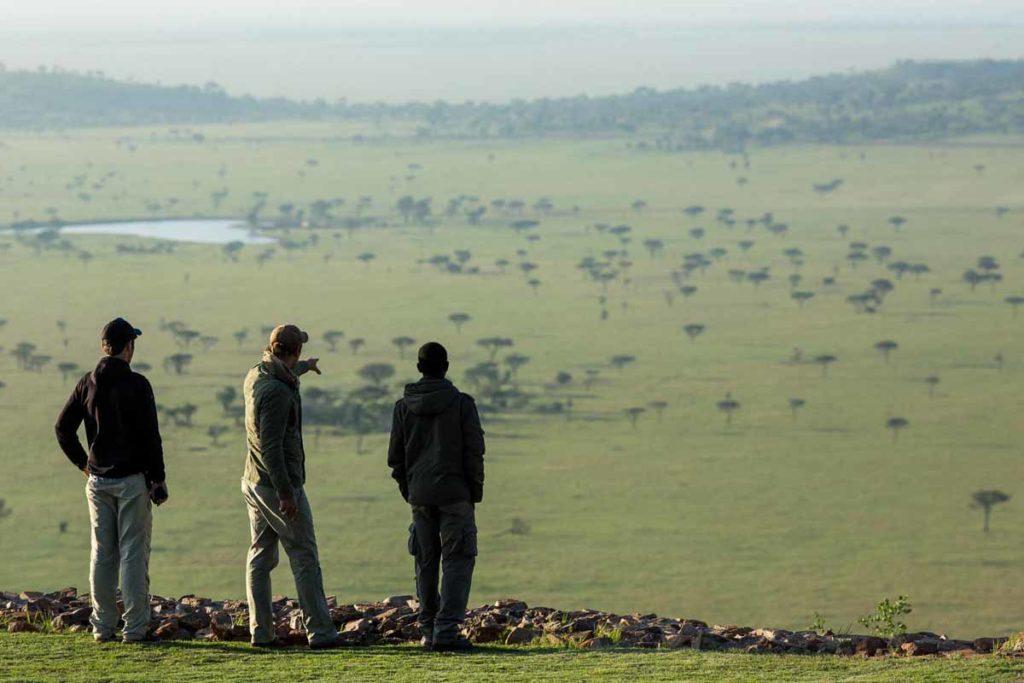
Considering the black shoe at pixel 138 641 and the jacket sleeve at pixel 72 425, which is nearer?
the jacket sleeve at pixel 72 425

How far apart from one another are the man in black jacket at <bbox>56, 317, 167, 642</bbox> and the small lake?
105m

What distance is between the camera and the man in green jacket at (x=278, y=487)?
778 centimetres

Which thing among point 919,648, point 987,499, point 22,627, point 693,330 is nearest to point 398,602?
point 22,627

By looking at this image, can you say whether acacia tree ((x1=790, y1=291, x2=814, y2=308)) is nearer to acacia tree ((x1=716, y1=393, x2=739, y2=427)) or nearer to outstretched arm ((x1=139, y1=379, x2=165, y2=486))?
acacia tree ((x1=716, y1=393, x2=739, y2=427))

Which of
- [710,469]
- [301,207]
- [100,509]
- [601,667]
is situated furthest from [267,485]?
[301,207]

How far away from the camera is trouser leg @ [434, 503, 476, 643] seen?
7.99 meters

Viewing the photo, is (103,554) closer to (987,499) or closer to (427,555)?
(427,555)

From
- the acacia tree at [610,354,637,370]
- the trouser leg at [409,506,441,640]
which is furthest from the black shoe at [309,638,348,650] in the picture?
the acacia tree at [610,354,637,370]

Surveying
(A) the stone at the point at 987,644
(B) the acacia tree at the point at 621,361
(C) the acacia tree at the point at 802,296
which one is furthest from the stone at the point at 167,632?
(C) the acacia tree at the point at 802,296

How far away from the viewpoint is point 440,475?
790 cm

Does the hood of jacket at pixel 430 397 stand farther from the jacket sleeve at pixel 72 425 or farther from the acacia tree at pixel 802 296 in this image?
the acacia tree at pixel 802 296

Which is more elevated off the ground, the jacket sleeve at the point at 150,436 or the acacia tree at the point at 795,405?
the acacia tree at the point at 795,405

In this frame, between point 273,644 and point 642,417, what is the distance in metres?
49.5

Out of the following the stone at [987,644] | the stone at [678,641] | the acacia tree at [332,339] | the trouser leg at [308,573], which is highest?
the acacia tree at [332,339]
